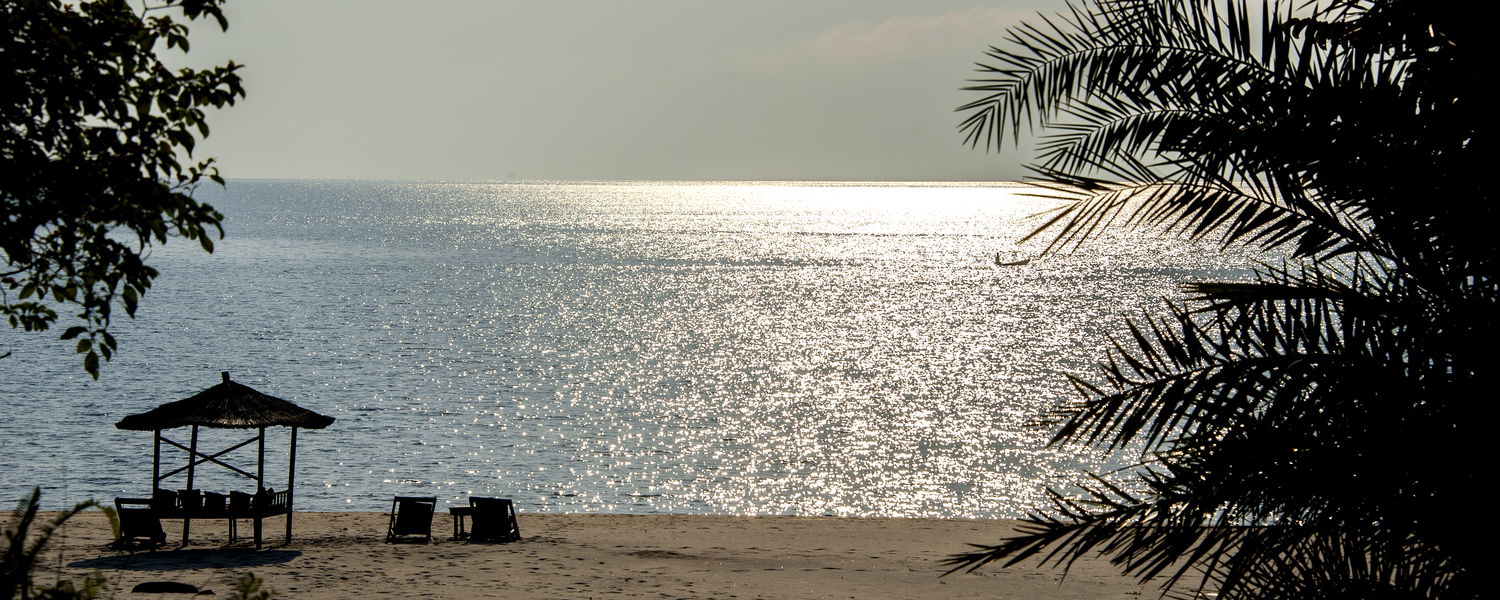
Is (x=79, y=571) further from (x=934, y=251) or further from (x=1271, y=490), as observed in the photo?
(x=934, y=251)

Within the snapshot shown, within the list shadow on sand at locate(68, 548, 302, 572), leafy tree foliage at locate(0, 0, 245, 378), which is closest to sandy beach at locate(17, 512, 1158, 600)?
shadow on sand at locate(68, 548, 302, 572)

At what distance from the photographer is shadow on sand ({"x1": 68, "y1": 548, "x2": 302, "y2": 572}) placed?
14.8 meters

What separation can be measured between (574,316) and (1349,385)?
69.2 m

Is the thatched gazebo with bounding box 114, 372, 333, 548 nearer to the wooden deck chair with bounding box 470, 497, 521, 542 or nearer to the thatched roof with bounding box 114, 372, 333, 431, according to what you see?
the thatched roof with bounding box 114, 372, 333, 431

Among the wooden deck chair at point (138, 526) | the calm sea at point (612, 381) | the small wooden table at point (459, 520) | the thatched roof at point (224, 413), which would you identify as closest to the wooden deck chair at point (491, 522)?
the small wooden table at point (459, 520)

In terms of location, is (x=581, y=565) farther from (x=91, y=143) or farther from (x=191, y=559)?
(x=91, y=143)

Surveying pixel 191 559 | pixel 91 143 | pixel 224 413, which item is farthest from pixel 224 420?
pixel 91 143

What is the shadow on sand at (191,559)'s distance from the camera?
1483cm

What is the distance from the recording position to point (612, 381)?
47.5 meters

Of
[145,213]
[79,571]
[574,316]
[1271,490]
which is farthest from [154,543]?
[574,316]

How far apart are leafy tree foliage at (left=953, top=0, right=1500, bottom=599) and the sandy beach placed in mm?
7733

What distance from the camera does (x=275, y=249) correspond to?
13412 cm

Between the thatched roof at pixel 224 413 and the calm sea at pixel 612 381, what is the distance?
37.7 feet

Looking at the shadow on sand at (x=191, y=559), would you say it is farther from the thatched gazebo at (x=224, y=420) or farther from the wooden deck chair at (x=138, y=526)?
the thatched gazebo at (x=224, y=420)
